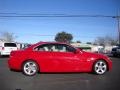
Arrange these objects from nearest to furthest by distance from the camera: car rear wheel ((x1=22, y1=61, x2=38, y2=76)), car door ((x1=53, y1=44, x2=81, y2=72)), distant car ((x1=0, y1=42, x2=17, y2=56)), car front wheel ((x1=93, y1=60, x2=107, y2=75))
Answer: car rear wheel ((x1=22, y1=61, x2=38, y2=76)) < car door ((x1=53, y1=44, x2=81, y2=72)) < car front wheel ((x1=93, y1=60, x2=107, y2=75)) < distant car ((x1=0, y1=42, x2=17, y2=56))

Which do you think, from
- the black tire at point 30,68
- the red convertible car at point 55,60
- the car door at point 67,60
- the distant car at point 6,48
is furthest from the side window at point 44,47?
the distant car at point 6,48

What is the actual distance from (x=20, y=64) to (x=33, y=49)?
2.63 ft

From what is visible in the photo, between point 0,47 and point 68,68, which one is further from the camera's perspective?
point 0,47

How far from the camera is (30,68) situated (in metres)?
10.4

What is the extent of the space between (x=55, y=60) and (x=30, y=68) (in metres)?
1.04

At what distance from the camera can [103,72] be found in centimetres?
1088

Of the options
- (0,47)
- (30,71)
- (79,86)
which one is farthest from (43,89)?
(0,47)

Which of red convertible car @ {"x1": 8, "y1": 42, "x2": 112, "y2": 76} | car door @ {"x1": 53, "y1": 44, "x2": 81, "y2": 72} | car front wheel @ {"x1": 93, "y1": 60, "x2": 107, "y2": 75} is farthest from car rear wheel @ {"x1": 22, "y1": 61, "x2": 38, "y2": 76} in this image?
car front wheel @ {"x1": 93, "y1": 60, "x2": 107, "y2": 75}

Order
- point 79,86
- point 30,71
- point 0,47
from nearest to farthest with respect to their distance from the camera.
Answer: point 79,86, point 30,71, point 0,47

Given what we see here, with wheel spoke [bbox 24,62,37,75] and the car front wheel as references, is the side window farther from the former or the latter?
the car front wheel

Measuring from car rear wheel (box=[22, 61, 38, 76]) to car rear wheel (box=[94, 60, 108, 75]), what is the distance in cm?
244

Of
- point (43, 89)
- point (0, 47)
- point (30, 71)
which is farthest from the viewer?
point (0, 47)

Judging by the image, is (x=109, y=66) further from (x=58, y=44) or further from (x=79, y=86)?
(x=79, y=86)

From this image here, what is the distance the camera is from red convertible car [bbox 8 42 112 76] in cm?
1053
